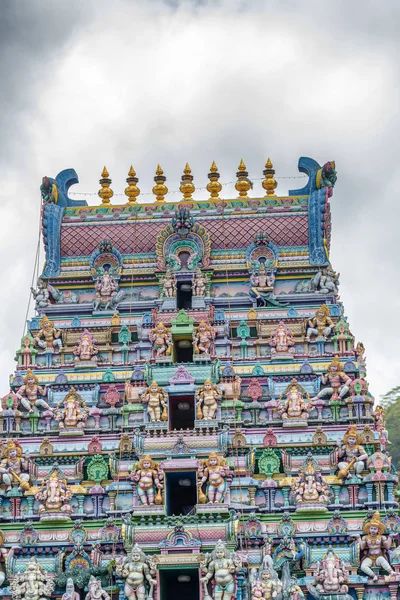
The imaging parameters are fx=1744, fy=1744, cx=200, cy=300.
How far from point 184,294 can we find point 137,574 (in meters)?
15.1

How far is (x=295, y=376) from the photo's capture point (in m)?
59.0

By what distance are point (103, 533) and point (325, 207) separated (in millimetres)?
17109

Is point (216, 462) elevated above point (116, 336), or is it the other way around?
point (116, 336)

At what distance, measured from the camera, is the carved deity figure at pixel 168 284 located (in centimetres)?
6288

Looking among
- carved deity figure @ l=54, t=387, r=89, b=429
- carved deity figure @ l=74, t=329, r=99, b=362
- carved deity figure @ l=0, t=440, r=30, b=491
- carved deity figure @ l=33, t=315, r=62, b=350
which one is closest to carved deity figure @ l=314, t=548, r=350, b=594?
carved deity figure @ l=0, t=440, r=30, b=491

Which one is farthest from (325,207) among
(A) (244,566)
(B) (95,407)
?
(A) (244,566)

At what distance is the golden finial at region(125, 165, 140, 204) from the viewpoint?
221 ft

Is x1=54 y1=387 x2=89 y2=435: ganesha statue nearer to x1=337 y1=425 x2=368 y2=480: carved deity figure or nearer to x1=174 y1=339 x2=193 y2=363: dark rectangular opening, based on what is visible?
x1=174 y1=339 x2=193 y2=363: dark rectangular opening

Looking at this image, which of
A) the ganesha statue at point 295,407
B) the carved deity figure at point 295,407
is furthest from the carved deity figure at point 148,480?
the carved deity figure at point 295,407

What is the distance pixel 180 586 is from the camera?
5462cm

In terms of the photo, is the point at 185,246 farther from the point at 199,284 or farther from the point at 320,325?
the point at 320,325

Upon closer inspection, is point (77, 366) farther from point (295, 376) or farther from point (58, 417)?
point (295, 376)

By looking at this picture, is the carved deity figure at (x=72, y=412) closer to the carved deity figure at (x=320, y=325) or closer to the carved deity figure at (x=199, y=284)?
the carved deity figure at (x=199, y=284)

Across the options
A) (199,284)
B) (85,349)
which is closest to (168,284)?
(199,284)
